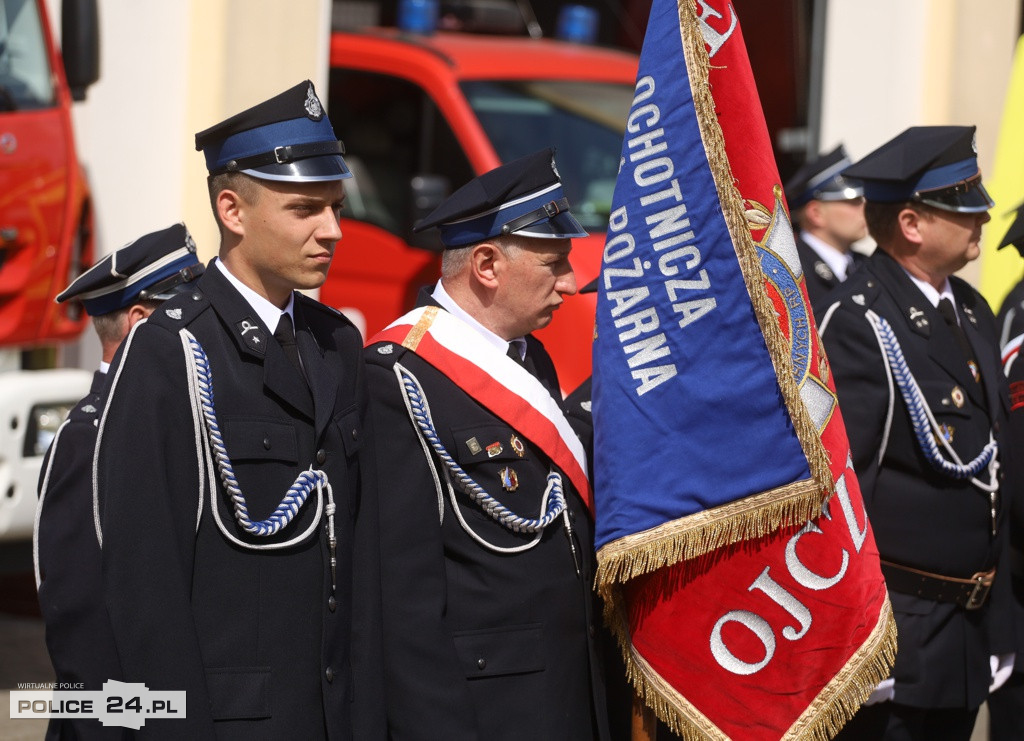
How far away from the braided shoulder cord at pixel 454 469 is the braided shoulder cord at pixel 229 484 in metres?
0.42

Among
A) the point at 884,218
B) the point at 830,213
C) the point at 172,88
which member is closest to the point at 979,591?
the point at 884,218

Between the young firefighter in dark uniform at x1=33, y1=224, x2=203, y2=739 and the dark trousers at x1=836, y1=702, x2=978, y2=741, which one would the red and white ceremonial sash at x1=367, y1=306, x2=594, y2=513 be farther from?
the dark trousers at x1=836, y1=702, x2=978, y2=741

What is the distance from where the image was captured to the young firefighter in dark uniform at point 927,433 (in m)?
3.81

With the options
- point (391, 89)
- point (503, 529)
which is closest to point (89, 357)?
point (391, 89)

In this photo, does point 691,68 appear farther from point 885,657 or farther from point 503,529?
point 885,657

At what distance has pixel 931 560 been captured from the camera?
3842 mm

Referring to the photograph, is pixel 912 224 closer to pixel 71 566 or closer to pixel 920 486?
pixel 920 486

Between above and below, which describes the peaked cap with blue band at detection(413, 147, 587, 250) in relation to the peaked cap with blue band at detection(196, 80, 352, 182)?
below

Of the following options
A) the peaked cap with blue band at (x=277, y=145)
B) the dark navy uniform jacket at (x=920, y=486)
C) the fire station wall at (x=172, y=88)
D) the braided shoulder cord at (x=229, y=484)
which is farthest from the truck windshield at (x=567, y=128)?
the braided shoulder cord at (x=229, y=484)

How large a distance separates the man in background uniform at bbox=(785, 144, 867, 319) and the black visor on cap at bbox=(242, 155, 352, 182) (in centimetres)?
447

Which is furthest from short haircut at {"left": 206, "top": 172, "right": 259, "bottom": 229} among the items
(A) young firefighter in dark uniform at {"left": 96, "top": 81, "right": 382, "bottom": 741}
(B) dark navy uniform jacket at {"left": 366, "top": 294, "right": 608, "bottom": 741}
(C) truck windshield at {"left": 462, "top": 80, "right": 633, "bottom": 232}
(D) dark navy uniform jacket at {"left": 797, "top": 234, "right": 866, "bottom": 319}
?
(C) truck windshield at {"left": 462, "top": 80, "right": 633, "bottom": 232}

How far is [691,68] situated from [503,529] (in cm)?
106

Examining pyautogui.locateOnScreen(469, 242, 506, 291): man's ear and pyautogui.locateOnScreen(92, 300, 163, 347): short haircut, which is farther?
pyautogui.locateOnScreen(92, 300, 163, 347): short haircut

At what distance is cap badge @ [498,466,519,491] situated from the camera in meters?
3.13
